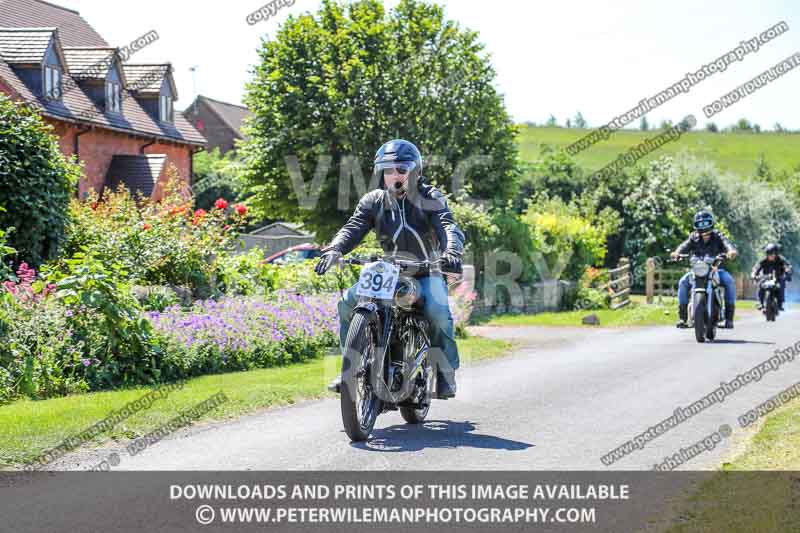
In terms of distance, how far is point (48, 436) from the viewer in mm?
7879

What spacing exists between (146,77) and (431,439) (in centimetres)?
3228

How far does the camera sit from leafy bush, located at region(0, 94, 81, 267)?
14.2 meters

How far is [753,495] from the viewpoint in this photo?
19.9ft

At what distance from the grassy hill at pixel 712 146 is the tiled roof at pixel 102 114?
173 feet

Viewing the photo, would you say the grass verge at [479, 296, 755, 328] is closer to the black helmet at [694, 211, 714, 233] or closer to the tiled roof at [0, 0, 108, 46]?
the black helmet at [694, 211, 714, 233]

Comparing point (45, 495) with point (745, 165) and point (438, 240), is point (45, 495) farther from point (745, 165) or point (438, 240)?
point (745, 165)

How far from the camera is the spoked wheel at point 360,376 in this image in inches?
283

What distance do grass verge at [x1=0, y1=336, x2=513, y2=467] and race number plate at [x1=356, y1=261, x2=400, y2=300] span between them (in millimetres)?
2388

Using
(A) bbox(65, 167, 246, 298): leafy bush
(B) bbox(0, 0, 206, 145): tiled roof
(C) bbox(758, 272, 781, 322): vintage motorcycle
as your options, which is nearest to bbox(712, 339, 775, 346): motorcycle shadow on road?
(C) bbox(758, 272, 781, 322): vintage motorcycle

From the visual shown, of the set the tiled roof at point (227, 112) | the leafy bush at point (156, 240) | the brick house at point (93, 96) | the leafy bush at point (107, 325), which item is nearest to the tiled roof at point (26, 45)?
the brick house at point (93, 96)

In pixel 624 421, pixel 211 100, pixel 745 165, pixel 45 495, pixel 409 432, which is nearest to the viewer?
pixel 45 495

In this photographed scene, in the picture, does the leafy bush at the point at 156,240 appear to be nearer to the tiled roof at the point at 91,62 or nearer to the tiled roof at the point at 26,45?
the tiled roof at the point at 26,45

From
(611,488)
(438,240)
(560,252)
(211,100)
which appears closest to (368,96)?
(560,252)

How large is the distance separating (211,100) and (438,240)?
215 ft
